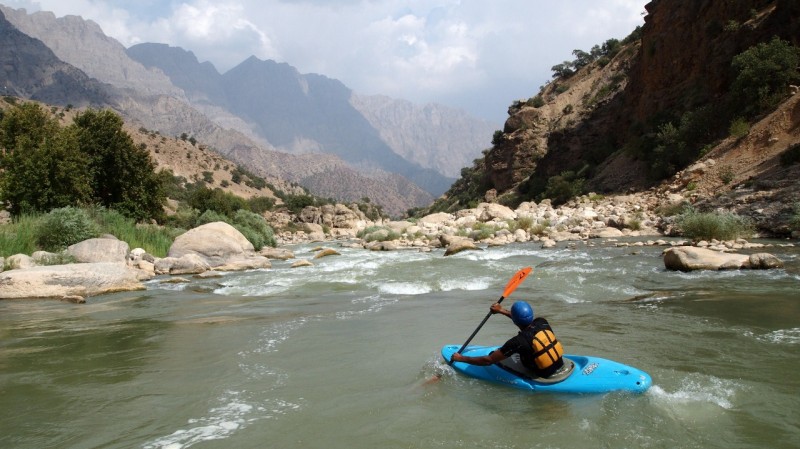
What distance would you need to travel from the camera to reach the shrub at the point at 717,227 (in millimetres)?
12484

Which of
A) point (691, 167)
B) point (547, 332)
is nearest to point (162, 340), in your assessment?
point (547, 332)

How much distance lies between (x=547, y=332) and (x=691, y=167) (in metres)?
20.5

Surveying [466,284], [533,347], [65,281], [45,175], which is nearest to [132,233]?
[45,175]

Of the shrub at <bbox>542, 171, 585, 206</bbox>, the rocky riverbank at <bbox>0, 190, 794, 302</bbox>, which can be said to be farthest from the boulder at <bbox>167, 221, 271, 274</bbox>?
the shrub at <bbox>542, 171, 585, 206</bbox>

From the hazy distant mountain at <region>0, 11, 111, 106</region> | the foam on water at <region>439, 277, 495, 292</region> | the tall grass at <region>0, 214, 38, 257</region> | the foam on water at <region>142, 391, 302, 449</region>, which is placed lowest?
the foam on water at <region>439, 277, 495, 292</region>

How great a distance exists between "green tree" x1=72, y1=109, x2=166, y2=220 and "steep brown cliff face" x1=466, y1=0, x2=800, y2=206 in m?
23.6

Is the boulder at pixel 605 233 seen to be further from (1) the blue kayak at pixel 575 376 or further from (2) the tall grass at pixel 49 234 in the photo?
(2) the tall grass at pixel 49 234

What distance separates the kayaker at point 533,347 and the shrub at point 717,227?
420 inches

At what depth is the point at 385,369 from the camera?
16.1 feet

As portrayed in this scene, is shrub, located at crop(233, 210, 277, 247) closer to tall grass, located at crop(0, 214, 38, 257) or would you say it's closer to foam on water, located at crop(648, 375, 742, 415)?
tall grass, located at crop(0, 214, 38, 257)

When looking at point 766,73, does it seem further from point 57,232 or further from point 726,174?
point 57,232

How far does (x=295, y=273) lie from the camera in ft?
42.1

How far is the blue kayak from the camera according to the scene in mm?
3918

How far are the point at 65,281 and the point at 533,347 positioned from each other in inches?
370
